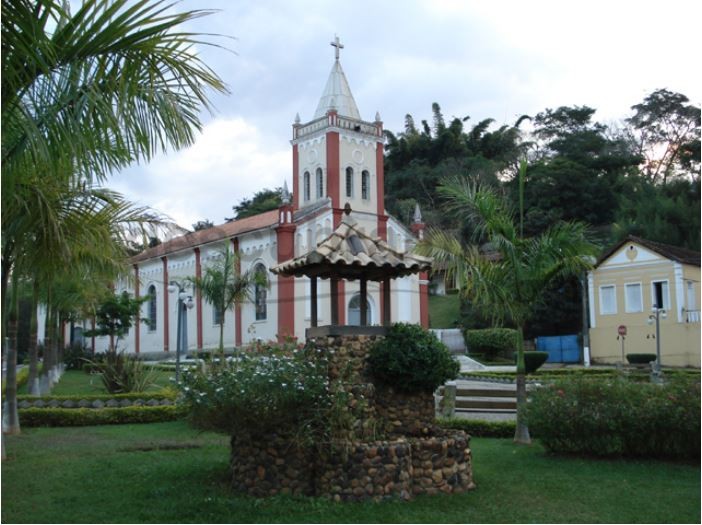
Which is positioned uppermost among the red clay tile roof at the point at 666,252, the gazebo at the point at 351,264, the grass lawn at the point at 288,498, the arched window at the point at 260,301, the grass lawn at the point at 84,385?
the red clay tile roof at the point at 666,252

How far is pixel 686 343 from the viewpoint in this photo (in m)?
32.5

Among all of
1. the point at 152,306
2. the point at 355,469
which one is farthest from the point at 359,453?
the point at 152,306

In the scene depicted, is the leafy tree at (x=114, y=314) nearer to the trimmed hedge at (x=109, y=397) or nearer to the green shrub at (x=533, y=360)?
the trimmed hedge at (x=109, y=397)

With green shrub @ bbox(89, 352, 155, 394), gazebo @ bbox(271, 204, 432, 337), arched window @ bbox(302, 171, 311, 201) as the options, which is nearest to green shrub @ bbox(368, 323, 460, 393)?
gazebo @ bbox(271, 204, 432, 337)

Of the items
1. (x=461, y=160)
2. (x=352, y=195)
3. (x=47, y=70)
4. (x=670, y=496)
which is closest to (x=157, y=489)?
(x=47, y=70)

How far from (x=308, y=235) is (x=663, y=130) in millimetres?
29259

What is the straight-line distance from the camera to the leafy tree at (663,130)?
48.2 m

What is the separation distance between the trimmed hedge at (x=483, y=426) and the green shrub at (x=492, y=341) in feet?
75.6

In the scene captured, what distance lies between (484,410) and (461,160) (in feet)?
125

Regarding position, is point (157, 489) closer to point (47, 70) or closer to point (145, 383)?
point (47, 70)

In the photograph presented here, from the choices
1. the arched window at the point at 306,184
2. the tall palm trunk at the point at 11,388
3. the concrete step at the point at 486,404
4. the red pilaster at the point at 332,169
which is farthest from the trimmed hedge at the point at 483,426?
the arched window at the point at 306,184

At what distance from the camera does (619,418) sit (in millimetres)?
10438

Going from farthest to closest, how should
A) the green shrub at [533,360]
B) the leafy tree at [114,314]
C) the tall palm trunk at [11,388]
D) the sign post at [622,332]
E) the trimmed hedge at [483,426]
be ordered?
the sign post at [622,332] < the leafy tree at [114,314] < the green shrub at [533,360] < the trimmed hedge at [483,426] < the tall palm trunk at [11,388]

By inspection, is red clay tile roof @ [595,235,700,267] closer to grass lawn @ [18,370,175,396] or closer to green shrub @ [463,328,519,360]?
green shrub @ [463,328,519,360]
